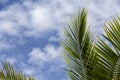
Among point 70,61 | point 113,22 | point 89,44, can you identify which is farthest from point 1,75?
point 113,22

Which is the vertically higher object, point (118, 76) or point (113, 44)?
point (113, 44)

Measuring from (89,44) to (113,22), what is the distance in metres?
0.56

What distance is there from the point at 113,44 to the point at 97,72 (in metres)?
0.48

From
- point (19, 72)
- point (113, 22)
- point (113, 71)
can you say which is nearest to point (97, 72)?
point (113, 71)

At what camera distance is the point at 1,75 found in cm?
522

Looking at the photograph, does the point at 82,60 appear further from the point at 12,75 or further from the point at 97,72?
the point at 12,75

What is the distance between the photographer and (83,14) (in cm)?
550

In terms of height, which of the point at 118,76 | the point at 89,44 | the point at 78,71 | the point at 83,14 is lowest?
the point at 118,76

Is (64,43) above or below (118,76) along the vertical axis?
above

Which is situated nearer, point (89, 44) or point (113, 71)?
point (113, 71)

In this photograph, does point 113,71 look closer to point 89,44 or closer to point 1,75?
point 89,44

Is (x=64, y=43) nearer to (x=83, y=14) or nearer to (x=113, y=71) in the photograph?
(x=83, y=14)

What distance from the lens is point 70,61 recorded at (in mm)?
5434

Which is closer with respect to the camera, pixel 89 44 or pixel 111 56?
pixel 111 56
